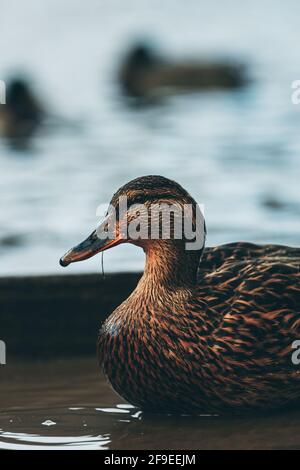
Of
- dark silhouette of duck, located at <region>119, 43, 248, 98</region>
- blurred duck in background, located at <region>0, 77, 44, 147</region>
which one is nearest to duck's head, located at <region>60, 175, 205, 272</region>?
blurred duck in background, located at <region>0, 77, 44, 147</region>

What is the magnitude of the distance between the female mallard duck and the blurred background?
51.8 inches

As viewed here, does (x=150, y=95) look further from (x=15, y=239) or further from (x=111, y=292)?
(x=111, y=292)

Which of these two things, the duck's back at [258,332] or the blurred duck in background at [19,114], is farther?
the blurred duck in background at [19,114]

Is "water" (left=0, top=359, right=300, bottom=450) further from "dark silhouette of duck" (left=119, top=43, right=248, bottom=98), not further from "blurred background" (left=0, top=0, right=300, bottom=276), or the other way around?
"dark silhouette of duck" (left=119, top=43, right=248, bottom=98)

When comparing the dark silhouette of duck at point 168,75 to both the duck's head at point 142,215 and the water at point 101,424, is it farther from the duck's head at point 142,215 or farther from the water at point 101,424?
the duck's head at point 142,215

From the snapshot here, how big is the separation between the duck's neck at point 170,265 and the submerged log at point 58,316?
965mm

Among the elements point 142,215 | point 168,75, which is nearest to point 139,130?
point 168,75

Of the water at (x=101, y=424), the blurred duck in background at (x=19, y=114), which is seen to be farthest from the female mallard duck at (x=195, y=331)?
the blurred duck in background at (x=19, y=114)

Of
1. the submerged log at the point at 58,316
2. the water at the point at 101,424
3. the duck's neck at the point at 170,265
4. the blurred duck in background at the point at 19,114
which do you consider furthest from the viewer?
the blurred duck in background at the point at 19,114

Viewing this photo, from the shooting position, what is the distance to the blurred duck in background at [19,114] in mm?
15023

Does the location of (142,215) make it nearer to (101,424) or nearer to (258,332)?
(258,332)

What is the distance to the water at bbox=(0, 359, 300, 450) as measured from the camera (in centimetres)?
648

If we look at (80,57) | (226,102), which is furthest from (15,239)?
(80,57)

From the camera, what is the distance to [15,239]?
9828 millimetres
